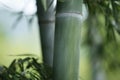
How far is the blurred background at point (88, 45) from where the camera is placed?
4.40ft

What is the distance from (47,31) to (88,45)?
322 mm

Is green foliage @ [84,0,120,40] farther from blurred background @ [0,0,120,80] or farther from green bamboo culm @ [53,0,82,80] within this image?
green bamboo culm @ [53,0,82,80]

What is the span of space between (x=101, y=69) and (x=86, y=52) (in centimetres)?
11

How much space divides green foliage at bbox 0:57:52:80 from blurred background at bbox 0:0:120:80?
293mm

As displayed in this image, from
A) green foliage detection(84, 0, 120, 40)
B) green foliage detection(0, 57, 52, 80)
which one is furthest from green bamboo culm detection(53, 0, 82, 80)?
green foliage detection(84, 0, 120, 40)

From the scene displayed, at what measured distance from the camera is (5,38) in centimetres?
140

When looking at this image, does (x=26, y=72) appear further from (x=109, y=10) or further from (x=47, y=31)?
(x=109, y=10)

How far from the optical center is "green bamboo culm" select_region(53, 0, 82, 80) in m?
0.87

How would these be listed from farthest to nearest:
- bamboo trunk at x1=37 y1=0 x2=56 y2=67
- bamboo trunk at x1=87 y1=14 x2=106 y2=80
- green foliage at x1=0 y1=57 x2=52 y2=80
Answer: bamboo trunk at x1=87 y1=14 x2=106 y2=80 < bamboo trunk at x1=37 y1=0 x2=56 y2=67 < green foliage at x1=0 y1=57 x2=52 y2=80

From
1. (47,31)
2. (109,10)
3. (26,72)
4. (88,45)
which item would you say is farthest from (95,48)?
(26,72)

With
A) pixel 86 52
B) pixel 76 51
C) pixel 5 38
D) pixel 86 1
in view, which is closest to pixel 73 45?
pixel 76 51

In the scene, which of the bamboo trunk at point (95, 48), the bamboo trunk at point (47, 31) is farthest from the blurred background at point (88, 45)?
the bamboo trunk at point (47, 31)

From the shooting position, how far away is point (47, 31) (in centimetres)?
110

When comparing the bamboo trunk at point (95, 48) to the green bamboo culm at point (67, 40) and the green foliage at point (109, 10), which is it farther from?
the green bamboo culm at point (67, 40)
